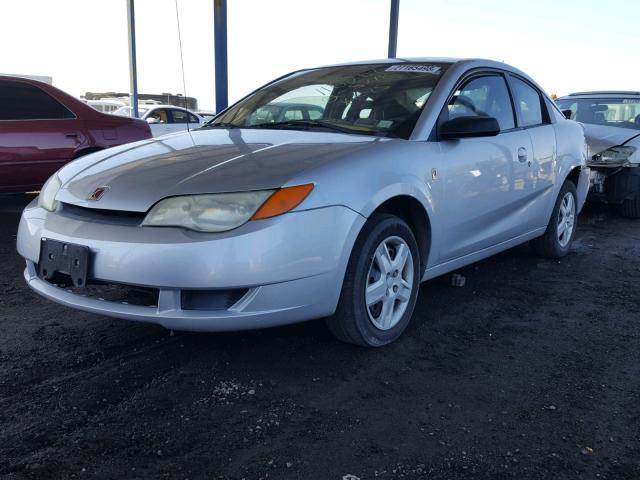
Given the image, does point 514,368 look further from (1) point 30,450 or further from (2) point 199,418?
(1) point 30,450

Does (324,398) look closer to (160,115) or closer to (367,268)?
(367,268)

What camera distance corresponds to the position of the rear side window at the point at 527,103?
448cm

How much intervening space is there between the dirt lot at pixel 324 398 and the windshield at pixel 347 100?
44.9 inches

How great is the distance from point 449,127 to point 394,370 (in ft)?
4.38

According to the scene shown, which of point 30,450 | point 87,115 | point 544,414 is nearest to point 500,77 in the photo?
point 544,414

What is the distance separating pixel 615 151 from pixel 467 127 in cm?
460

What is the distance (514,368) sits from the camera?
9.86ft

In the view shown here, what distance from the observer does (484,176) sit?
12.2 feet

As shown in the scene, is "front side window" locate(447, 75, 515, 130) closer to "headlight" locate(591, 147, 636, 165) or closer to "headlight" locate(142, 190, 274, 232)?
"headlight" locate(142, 190, 274, 232)

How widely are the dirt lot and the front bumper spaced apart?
325 millimetres

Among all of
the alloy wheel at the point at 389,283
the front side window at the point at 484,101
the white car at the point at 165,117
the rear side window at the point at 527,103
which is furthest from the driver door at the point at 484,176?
the white car at the point at 165,117

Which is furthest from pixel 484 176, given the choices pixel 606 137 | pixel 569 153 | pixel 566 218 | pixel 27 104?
pixel 27 104

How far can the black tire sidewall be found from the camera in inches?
115

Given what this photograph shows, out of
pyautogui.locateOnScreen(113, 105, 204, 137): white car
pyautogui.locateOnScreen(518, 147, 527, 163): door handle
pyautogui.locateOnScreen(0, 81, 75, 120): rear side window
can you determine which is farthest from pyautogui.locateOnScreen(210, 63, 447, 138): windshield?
pyautogui.locateOnScreen(113, 105, 204, 137): white car
